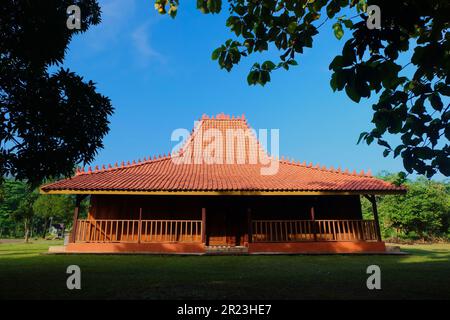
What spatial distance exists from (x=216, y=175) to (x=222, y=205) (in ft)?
4.69

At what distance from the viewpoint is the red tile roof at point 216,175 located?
10883mm

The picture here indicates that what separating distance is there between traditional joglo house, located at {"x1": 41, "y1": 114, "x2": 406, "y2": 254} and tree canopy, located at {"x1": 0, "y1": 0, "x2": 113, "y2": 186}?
4.99m

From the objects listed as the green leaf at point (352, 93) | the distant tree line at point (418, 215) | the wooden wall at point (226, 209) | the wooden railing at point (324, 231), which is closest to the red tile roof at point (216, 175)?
the wooden wall at point (226, 209)

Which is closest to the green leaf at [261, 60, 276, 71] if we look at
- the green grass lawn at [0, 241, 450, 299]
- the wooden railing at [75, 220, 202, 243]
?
the green grass lawn at [0, 241, 450, 299]

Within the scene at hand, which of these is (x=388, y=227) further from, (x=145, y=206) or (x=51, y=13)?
(x=51, y=13)

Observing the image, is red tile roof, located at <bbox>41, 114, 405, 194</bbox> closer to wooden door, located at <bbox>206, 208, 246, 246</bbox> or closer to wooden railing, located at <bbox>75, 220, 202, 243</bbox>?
wooden railing, located at <bbox>75, 220, 202, 243</bbox>

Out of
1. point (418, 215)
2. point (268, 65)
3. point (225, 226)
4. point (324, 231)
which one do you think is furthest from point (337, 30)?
point (418, 215)

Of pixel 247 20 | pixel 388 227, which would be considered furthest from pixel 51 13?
pixel 388 227

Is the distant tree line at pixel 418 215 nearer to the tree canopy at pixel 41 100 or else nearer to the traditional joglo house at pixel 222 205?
the traditional joglo house at pixel 222 205

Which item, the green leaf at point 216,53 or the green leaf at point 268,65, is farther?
the green leaf at point 216,53

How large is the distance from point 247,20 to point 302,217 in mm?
10414

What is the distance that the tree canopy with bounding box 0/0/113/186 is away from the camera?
548 cm

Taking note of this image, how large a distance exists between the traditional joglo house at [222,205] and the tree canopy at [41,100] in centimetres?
499
